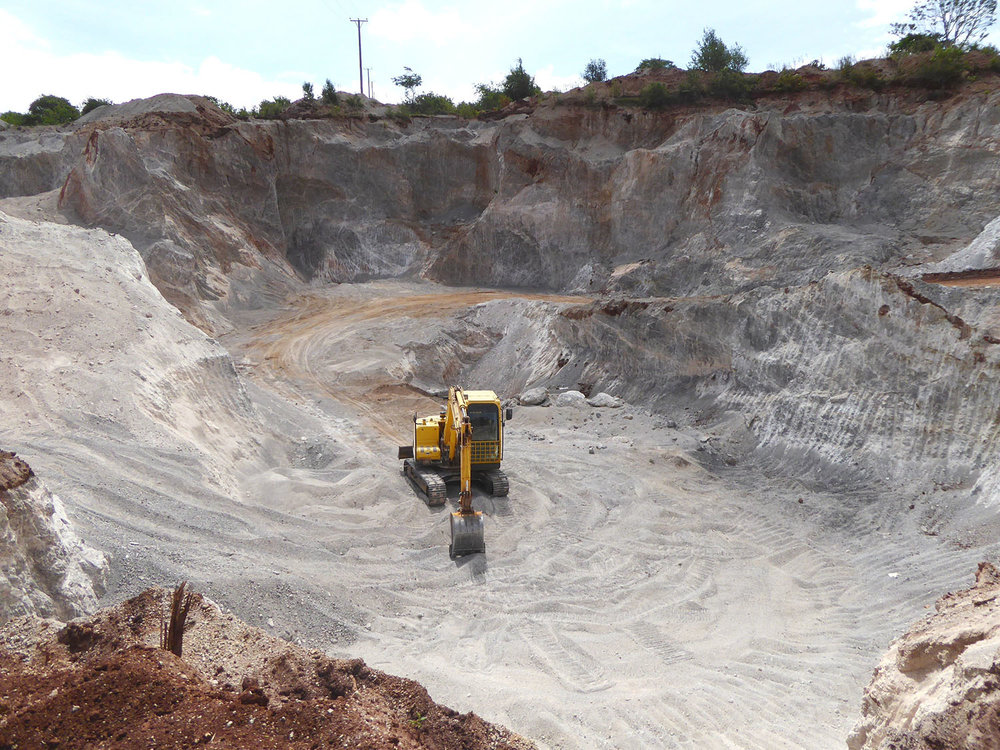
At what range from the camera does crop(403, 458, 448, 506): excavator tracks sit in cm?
1121

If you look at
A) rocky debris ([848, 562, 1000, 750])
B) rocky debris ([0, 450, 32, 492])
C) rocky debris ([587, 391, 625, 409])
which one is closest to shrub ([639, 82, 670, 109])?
rocky debris ([587, 391, 625, 409])

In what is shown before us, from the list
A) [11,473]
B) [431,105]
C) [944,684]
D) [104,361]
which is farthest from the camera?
[431,105]

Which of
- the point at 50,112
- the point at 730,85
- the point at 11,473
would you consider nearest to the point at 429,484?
the point at 11,473

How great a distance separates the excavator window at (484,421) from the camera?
1140 cm

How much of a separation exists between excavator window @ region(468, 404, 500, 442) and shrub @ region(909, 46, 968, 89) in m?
23.3

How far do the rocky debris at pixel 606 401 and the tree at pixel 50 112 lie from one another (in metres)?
38.9

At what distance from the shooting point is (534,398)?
1795 centimetres

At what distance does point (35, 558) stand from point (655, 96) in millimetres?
29997

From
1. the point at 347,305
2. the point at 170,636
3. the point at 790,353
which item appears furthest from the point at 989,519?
the point at 347,305

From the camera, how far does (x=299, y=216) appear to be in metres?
32.7

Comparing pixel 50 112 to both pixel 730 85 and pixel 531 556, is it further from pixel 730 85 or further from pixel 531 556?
pixel 531 556

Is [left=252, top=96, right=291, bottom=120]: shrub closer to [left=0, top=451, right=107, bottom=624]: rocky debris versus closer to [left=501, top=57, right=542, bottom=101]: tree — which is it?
[left=501, top=57, right=542, bottom=101]: tree

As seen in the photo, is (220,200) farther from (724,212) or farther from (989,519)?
(989,519)

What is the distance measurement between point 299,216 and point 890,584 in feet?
98.1
